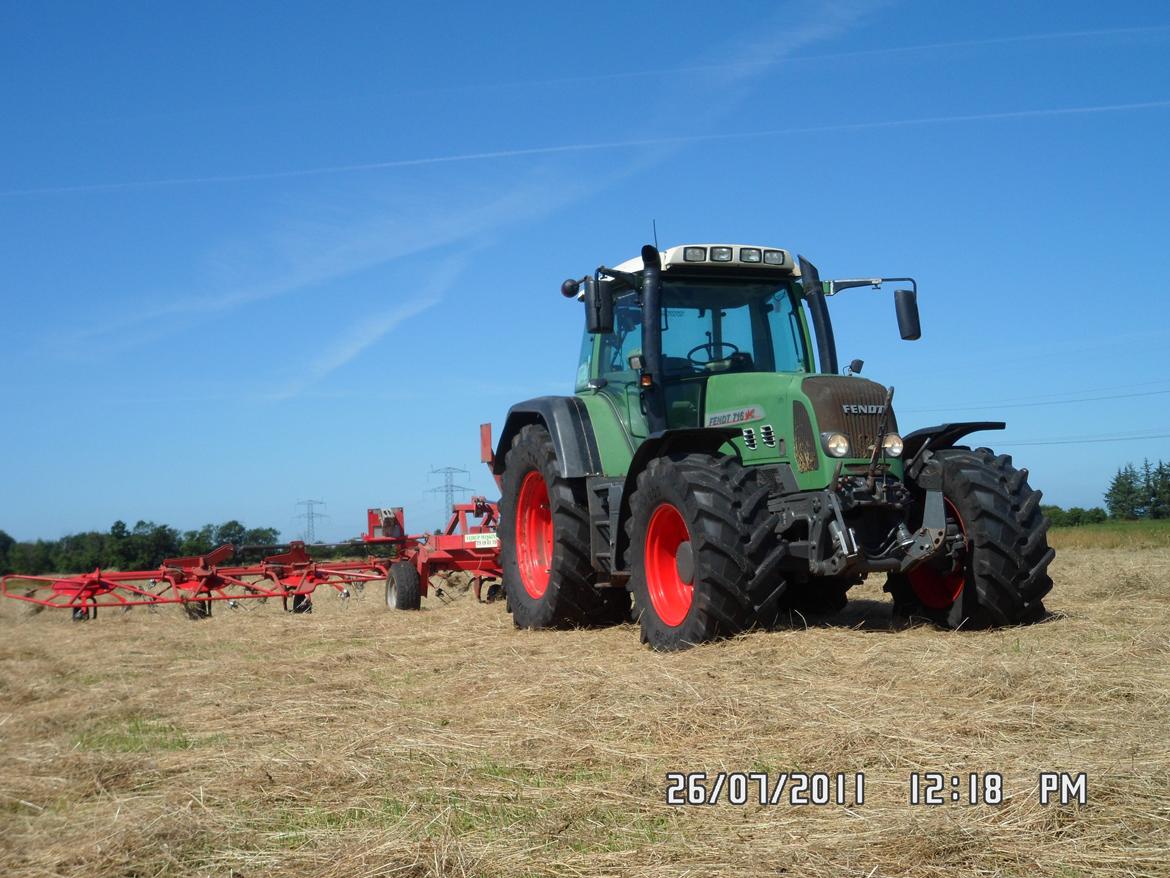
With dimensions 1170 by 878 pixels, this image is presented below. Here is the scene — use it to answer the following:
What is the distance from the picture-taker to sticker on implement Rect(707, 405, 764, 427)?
7.32m

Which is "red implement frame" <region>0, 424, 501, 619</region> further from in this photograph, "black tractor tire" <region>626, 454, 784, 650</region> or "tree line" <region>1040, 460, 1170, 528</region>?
"tree line" <region>1040, 460, 1170, 528</region>

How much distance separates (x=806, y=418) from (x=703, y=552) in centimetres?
118

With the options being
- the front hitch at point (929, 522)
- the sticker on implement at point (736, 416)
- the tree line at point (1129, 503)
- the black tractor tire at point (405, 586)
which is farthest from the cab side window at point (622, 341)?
the tree line at point (1129, 503)

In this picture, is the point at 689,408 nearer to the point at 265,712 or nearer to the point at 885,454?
the point at 885,454

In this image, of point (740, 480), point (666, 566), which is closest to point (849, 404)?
point (740, 480)

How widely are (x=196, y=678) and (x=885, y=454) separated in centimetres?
427

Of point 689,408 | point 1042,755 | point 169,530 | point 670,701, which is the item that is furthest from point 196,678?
point 169,530

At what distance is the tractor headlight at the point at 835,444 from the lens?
22.3ft

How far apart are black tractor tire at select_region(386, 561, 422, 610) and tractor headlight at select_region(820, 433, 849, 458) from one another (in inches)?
230

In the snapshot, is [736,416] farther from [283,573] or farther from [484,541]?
[283,573]

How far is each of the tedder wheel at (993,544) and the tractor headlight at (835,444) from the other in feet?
2.14

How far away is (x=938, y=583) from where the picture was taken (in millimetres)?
7359

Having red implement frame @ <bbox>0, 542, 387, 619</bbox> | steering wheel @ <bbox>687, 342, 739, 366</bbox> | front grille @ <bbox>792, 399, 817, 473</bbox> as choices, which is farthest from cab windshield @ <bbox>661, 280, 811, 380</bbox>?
red implement frame @ <bbox>0, 542, 387, 619</bbox>

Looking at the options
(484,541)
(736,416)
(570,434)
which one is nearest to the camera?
(736,416)
